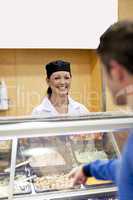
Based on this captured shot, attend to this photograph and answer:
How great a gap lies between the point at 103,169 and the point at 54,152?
60cm

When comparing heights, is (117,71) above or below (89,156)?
above

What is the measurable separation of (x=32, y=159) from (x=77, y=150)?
0.25 meters

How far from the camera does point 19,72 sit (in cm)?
290

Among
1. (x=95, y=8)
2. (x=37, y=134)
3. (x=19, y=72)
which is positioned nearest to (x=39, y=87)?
(x=19, y=72)

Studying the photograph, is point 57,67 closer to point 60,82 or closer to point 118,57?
point 60,82

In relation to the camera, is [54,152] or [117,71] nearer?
[117,71]

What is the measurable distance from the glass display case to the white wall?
113 cm

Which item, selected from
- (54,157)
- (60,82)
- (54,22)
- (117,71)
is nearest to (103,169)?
(117,71)

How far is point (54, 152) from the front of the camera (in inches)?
67.4

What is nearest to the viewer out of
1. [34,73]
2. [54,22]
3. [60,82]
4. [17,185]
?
[17,185]

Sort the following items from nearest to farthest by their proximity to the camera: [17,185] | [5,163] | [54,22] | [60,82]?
[17,185] < [5,163] < [60,82] < [54,22]

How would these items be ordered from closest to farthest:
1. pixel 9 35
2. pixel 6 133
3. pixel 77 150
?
pixel 6 133 < pixel 77 150 < pixel 9 35

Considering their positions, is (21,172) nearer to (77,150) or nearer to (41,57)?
(77,150)

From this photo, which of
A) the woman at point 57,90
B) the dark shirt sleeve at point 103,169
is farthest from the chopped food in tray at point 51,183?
the woman at point 57,90
